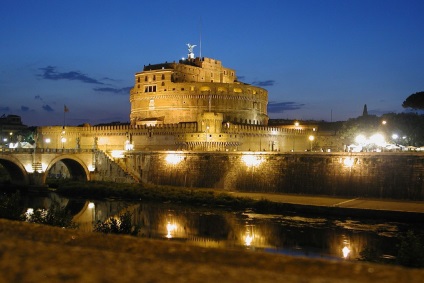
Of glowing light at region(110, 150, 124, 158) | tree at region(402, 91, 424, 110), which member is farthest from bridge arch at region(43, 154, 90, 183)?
tree at region(402, 91, 424, 110)

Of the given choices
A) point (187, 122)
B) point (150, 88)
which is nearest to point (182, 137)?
point (187, 122)

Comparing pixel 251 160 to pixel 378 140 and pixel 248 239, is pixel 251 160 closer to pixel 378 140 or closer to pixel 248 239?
pixel 248 239

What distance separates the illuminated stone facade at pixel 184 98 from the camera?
60.3 metres

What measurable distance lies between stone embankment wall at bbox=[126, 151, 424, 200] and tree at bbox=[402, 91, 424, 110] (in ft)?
50.1

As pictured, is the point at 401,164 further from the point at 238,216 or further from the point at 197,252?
the point at 197,252

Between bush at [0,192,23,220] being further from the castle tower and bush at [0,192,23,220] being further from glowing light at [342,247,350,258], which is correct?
the castle tower

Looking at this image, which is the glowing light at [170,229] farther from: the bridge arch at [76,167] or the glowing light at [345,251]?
the bridge arch at [76,167]

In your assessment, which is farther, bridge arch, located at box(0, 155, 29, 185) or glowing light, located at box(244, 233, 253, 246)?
bridge arch, located at box(0, 155, 29, 185)

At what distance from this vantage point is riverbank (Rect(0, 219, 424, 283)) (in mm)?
2535

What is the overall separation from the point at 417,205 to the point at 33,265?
89.5ft

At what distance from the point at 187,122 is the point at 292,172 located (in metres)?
20.5

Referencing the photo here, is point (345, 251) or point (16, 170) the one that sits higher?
point (16, 170)

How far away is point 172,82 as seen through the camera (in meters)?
61.1

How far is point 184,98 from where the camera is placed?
198 ft
